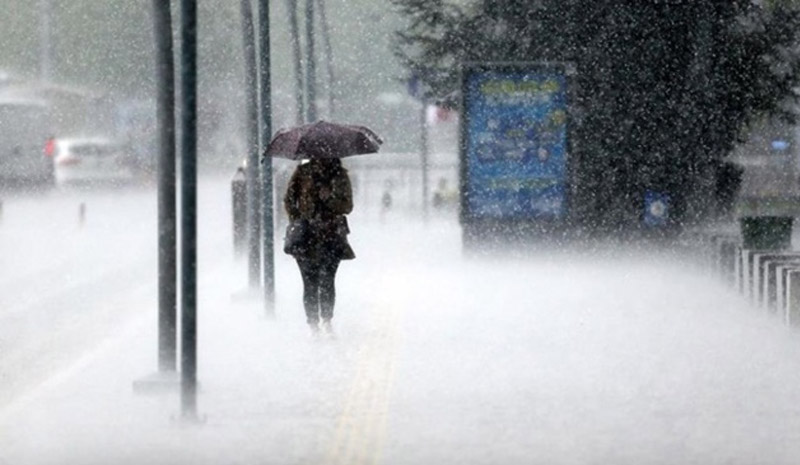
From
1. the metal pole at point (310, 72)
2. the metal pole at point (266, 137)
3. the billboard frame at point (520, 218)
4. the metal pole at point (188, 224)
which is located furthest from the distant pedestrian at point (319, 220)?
the metal pole at point (310, 72)

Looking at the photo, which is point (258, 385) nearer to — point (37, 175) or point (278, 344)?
point (278, 344)

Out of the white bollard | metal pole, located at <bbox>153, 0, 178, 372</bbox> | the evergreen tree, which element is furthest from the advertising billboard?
metal pole, located at <bbox>153, 0, 178, 372</bbox>

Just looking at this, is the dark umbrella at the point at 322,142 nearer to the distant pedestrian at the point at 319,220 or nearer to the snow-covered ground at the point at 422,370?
the distant pedestrian at the point at 319,220

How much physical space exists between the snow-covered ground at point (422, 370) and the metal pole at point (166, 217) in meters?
0.45

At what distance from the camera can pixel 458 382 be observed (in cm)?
1405

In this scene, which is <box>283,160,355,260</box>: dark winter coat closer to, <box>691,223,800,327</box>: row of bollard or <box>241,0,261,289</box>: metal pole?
<box>241,0,261,289</box>: metal pole

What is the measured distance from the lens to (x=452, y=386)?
13.8 m

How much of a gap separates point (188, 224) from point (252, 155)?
833 centimetres

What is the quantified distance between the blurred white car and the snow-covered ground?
1165 inches

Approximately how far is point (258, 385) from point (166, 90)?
204 cm

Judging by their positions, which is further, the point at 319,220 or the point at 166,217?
the point at 319,220

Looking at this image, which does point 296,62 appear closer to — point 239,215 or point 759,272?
point 239,215

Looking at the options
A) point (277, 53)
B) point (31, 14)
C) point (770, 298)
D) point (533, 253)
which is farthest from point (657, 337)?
point (277, 53)

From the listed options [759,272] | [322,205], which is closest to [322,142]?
[322,205]
